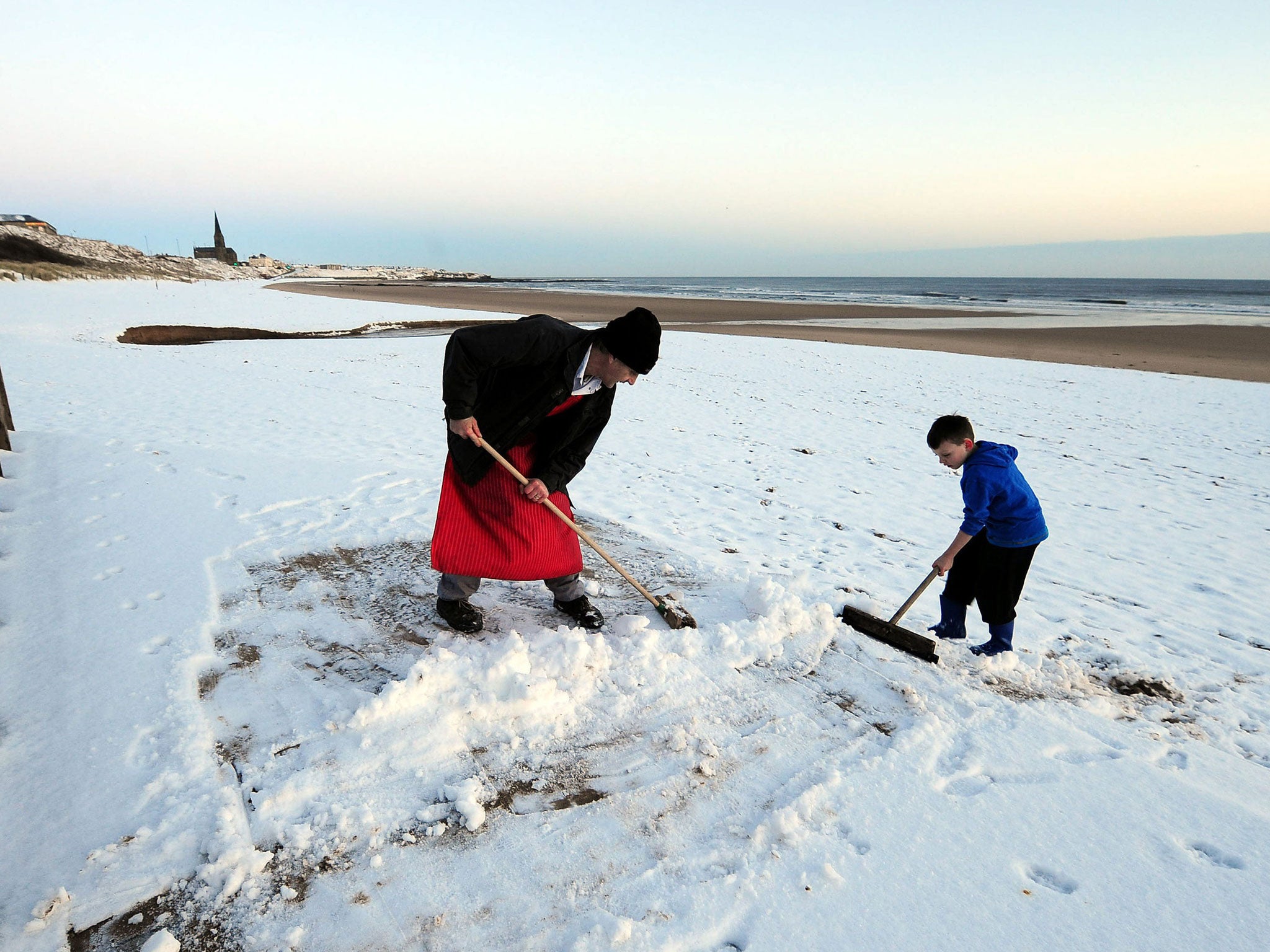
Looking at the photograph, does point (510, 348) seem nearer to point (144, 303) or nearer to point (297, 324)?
point (297, 324)

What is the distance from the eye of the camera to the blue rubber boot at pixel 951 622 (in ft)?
11.9

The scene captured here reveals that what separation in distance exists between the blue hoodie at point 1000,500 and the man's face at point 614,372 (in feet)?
5.46

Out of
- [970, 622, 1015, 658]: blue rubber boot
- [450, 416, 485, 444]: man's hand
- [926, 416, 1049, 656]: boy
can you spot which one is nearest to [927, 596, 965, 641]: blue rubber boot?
[926, 416, 1049, 656]: boy

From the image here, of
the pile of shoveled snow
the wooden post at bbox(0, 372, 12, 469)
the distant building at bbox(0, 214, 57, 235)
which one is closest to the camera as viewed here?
the wooden post at bbox(0, 372, 12, 469)

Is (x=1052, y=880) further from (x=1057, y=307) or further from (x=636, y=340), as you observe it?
(x=1057, y=307)

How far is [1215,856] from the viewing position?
2158mm

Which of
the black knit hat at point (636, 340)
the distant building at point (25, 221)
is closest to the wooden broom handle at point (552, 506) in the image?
the black knit hat at point (636, 340)

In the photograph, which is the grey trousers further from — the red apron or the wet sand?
the wet sand

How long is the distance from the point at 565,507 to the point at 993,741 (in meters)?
2.12

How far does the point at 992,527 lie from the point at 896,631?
73 cm

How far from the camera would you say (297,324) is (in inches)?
744

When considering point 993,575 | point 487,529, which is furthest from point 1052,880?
point 487,529

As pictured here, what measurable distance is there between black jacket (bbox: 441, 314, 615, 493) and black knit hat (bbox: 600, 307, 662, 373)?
4.9 inches

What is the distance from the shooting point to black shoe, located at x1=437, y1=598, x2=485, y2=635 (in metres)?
3.27
